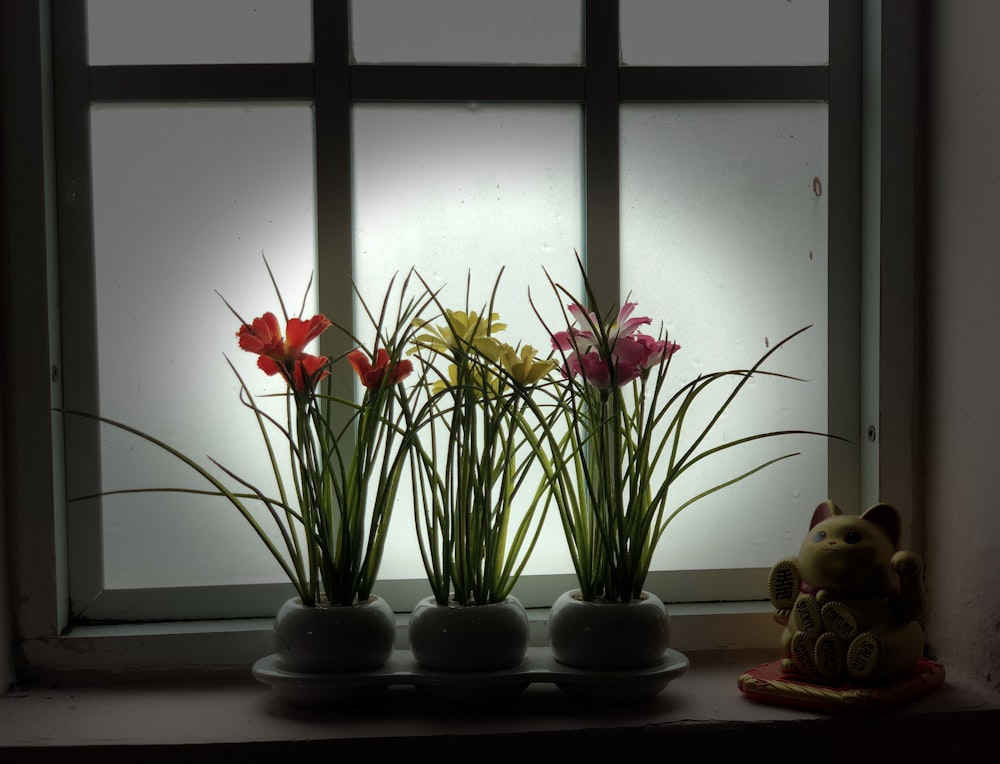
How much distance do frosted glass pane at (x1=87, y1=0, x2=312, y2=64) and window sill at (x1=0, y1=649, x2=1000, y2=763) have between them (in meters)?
0.85

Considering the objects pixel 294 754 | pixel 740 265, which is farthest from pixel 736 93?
pixel 294 754

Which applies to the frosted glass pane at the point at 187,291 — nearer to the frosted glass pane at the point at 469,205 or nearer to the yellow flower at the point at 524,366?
the frosted glass pane at the point at 469,205

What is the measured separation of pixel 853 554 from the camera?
3.38ft

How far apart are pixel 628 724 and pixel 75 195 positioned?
38.8 inches

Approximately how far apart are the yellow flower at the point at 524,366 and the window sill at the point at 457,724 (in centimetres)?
40

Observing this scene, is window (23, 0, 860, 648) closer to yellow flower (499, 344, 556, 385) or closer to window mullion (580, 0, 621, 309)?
window mullion (580, 0, 621, 309)

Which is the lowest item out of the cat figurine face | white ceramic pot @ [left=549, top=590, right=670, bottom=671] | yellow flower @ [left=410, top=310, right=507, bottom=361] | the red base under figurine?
the red base under figurine

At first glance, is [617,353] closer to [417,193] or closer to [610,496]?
[610,496]

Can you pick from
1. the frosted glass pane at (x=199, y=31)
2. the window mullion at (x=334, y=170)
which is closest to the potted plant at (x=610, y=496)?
the window mullion at (x=334, y=170)

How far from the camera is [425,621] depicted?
1.06 meters

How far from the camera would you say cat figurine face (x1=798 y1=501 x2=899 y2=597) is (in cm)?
103

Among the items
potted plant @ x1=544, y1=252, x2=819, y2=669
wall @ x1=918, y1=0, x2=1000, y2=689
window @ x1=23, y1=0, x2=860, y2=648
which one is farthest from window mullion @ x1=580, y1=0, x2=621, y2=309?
wall @ x1=918, y1=0, x2=1000, y2=689

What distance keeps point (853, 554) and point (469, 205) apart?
26.6 inches

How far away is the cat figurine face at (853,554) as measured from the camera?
3.37ft
